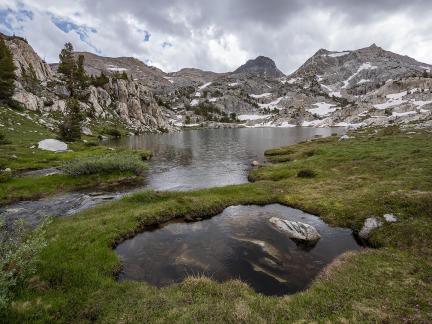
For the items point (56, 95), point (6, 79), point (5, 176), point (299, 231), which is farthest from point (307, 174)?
point (56, 95)

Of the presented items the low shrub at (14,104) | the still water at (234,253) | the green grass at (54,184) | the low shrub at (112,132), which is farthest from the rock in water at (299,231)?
the low shrub at (112,132)

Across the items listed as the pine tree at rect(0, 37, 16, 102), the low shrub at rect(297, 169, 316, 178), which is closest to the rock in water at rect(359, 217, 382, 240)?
the low shrub at rect(297, 169, 316, 178)

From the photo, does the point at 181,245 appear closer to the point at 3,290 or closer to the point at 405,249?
the point at 3,290

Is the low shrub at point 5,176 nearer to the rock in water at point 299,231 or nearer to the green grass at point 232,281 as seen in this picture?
the green grass at point 232,281

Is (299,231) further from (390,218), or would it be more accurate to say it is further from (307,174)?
(307,174)

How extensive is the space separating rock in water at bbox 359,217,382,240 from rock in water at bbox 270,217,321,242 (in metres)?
3.22

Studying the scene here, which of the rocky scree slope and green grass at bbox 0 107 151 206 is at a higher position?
the rocky scree slope

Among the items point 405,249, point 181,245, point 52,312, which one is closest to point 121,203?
point 181,245

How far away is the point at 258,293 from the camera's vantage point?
13.3 meters

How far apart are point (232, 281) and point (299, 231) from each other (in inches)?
332

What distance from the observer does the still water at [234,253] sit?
49.6 ft

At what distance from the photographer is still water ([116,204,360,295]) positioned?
15.1 m

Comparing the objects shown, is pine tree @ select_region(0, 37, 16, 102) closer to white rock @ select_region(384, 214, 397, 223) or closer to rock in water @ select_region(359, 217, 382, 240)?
rock in water @ select_region(359, 217, 382, 240)

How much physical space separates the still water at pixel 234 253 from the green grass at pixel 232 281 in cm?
117
